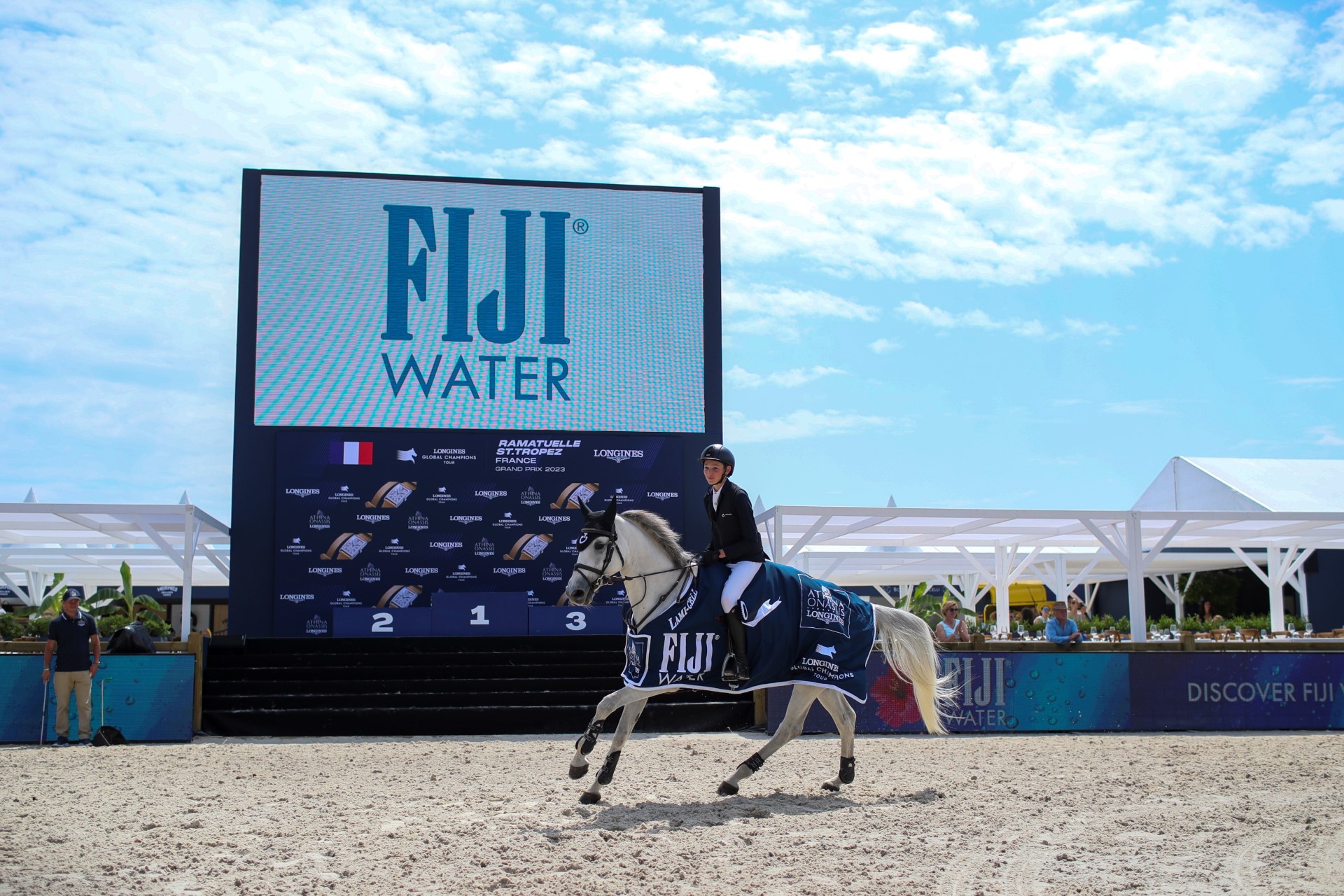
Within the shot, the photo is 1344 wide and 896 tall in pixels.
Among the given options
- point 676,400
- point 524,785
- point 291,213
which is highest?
point 291,213

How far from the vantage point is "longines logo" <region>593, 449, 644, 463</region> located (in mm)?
17438

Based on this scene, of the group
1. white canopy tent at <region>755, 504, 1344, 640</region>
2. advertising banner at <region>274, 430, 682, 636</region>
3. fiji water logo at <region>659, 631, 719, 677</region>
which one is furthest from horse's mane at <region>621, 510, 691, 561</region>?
advertising banner at <region>274, 430, 682, 636</region>

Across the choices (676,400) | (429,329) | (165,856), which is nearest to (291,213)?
(429,329)

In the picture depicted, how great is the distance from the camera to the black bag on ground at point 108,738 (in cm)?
1170

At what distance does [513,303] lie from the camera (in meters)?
17.6

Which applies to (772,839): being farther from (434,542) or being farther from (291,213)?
(291,213)

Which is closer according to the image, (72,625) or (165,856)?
(165,856)

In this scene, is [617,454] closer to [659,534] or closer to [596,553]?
[659,534]

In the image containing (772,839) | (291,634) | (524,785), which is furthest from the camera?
(291,634)

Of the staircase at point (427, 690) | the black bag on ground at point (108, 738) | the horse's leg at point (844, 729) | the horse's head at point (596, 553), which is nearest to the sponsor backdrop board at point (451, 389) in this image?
the staircase at point (427, 690)

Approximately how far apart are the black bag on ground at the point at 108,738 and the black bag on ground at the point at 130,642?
0.91 m

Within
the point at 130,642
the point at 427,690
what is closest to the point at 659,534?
the point at 427,690

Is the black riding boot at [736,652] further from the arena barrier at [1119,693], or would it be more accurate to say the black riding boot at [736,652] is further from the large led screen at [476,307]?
the large led screen at [476,307]

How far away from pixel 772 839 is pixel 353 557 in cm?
1198
